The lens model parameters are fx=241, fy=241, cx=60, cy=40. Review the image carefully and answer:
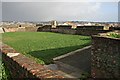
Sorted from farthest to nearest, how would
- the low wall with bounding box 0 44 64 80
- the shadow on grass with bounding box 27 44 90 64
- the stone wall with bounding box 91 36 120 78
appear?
the shadow on grass with bounding box 27 44 90 64 → the stone wall with bounding box 91 36 120 78 → the low wall with bounding box 0 44 64 80

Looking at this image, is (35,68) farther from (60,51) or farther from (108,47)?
(60,51)

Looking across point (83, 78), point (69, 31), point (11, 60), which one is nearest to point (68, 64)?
point (83, 78)

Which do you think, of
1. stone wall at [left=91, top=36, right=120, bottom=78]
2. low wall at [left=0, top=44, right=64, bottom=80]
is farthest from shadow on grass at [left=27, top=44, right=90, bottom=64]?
low wall at [left=0, top=44, right=64, bottom=80]

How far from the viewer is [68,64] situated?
381 inches

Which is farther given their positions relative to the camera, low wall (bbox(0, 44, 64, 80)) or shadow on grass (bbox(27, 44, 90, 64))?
shadow on grass (bbox(27, 44, 90, 64))

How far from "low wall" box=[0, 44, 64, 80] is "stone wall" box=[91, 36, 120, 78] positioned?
9.78ft

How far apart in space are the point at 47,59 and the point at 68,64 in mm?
955

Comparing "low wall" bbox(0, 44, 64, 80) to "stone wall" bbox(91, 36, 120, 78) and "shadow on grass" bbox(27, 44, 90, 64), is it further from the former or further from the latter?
"shadow on grass" bbox(27, 44, 90, 64)

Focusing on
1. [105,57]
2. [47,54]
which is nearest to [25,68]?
[105,57]

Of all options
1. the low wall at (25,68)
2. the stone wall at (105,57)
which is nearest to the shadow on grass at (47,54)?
the stone wall at (105,57)

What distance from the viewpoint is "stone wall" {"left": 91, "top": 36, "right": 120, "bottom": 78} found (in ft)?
23.6

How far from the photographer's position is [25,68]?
181 inches

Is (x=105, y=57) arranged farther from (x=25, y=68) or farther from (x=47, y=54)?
(x=47, y=54)

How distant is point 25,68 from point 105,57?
3.64m
